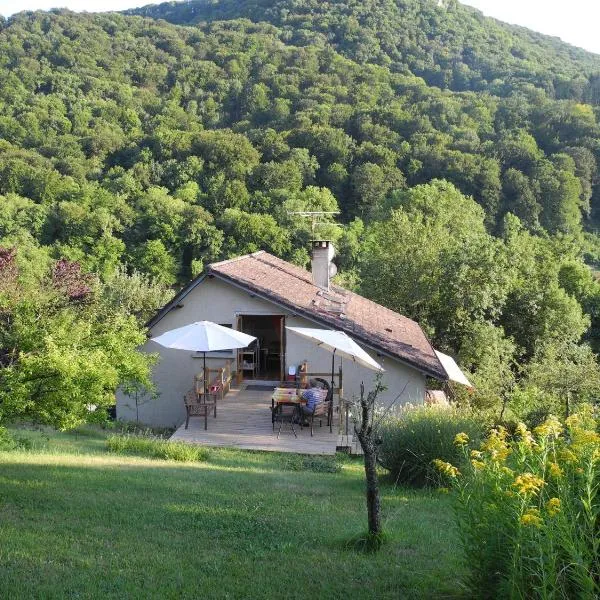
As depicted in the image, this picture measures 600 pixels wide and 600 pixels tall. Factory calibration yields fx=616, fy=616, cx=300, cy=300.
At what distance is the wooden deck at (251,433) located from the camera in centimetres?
1326

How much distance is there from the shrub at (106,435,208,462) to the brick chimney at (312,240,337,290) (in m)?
9.14

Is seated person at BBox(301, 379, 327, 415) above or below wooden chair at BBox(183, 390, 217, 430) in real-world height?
above

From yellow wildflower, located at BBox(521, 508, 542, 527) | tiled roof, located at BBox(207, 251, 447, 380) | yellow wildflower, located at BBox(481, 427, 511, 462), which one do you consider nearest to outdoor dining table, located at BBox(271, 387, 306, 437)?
tiled roof, located at BBox(207, 251, 447, 380)

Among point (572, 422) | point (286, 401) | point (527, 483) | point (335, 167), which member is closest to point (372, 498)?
point (572, 422)

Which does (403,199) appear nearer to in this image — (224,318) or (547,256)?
(547,256)

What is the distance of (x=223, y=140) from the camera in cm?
6291

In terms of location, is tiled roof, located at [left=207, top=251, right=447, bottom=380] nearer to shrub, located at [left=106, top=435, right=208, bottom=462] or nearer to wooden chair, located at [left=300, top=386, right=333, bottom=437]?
wooden chair, located at [left=300, top=386, right=333, bottom=437]

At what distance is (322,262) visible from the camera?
805 inches

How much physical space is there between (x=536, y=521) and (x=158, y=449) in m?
9.33

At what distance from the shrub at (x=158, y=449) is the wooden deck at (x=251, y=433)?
4.50 ft

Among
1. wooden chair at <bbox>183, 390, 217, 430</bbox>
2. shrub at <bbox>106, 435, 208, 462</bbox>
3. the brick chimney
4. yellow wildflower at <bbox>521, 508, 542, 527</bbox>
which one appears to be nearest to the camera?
yellow wildflower at <bbox>521, 508, 542, 527</bbox>

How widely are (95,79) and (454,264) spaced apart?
6287 cm

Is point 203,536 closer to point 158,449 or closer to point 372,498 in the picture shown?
point 372,498

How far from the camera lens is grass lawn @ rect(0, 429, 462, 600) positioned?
5.04 meters
